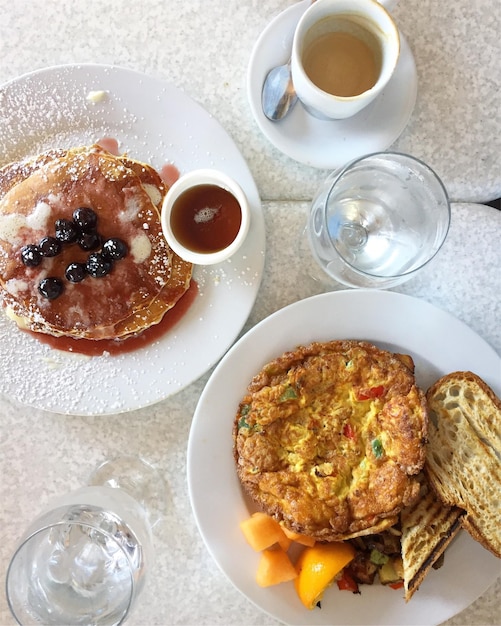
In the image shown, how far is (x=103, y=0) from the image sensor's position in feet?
4.81

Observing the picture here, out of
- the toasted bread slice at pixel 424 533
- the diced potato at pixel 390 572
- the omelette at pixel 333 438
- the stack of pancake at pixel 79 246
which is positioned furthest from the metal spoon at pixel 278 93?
the diced potato at pixel 390 572

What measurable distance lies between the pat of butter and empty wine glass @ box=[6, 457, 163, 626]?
0.89 meters

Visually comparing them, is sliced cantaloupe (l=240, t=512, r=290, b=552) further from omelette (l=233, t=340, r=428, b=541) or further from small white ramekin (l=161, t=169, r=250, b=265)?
small white ramekin (l=161, t=169, r=250, b=265)

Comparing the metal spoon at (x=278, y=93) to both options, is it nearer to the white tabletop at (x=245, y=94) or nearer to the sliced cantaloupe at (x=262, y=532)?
the white tabletop at (x=245, y=94)

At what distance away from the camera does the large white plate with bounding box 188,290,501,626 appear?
4.56 ft

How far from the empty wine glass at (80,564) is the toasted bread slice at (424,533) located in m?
0.57

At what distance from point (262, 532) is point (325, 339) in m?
0.46

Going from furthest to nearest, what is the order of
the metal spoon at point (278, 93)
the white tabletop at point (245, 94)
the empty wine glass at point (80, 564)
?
1. the white tabletop at point (245, 94)
2. the metal spoon at point (278, 93)
3. the empty wine glass at point (80, 564)

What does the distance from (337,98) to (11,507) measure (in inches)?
48.0

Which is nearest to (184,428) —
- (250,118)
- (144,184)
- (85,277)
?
(85,277)

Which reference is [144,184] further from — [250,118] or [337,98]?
[337,98]

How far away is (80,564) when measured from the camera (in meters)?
1.31

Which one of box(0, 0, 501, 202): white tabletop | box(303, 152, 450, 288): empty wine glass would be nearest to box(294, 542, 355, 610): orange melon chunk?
box(303, 152, 450, 288): empty wine glass

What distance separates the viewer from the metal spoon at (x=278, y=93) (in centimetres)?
136
